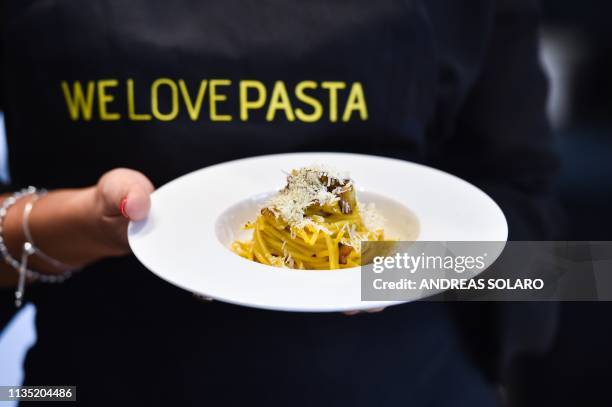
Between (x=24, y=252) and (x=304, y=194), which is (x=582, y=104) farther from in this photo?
(x=24, y=252)

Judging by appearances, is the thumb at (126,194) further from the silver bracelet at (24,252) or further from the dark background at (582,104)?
the dark background at (582,104)

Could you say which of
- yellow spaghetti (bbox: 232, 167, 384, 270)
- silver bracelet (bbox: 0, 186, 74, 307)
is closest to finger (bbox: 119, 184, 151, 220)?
yellow spaghetti (bbox: 232, 167, 384, 270)

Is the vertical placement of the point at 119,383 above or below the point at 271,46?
below

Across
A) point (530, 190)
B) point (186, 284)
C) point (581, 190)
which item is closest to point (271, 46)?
point (186, 284)

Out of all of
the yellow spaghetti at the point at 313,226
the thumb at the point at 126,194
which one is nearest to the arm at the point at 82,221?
the thumb at the point at 126,194

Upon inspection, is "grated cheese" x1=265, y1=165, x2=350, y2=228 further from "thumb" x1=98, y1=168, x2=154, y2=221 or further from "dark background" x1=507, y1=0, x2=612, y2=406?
"dark background" x1=507, y1=0, x2=612, y2=406

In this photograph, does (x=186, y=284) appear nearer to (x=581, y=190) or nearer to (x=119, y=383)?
(x=119, y=383)
